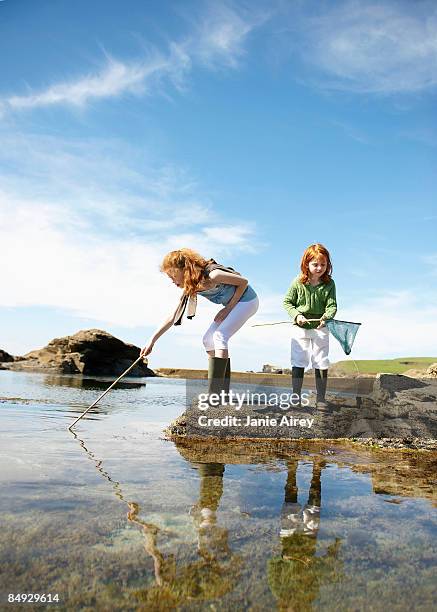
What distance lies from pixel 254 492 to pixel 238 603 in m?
1.61

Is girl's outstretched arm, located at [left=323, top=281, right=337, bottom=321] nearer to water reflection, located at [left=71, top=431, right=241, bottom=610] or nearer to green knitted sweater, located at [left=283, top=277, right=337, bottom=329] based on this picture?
green knitted sweater, located at [left=283, top=277, right=337, bottom=329]

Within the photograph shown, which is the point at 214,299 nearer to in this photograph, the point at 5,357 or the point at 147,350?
the point at 147,350

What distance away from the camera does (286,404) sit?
23.0 ft

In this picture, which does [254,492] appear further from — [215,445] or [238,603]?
[215,445]

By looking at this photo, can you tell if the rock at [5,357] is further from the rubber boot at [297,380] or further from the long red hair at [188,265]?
the long red hair at [188,265]

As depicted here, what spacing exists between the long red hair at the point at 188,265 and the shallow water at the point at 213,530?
226cm

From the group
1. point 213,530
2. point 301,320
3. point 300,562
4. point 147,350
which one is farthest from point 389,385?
point 300,562

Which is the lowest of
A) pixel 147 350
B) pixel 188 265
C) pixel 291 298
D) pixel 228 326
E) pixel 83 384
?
pixel 83 384

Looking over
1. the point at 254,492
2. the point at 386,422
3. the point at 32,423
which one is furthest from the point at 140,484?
the point at 386,422

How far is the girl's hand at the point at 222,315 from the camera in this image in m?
6.80

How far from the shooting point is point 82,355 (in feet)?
113

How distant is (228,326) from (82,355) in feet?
96.7

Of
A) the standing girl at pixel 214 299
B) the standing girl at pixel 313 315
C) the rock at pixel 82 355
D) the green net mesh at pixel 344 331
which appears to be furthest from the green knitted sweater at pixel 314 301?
the rock at pixel 82 355

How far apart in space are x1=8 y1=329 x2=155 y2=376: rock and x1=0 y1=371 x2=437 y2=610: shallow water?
30725 millimetres
